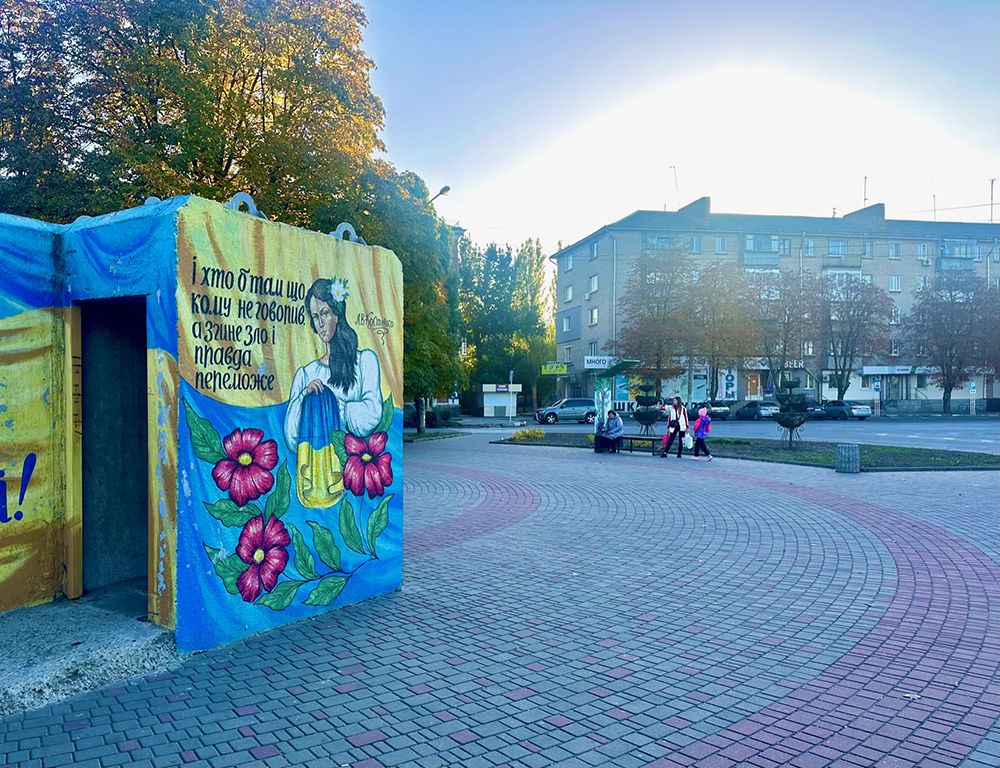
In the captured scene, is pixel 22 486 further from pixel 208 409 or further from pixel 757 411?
pixel 757 411

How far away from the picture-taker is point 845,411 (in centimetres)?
4419

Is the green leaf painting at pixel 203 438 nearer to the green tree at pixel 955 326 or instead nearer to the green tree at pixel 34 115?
the green tree at pixel 34 115

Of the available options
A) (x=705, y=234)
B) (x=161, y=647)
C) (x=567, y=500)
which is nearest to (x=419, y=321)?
(x=567, y=500)

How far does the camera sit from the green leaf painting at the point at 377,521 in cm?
571

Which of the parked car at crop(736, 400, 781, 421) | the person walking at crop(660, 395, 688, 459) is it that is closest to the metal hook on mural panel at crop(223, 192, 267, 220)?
the person walking at crop(660, 395, 688, 459)

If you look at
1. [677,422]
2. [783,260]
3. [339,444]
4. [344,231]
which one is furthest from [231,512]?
[783,260]

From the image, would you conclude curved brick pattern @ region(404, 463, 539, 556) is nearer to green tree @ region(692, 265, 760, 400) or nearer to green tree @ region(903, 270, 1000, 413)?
green tree @ region(692, 265, 760, 400)

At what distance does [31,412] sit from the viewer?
15.7 feet

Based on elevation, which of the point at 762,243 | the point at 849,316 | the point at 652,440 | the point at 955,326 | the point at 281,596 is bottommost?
the point at 652,440

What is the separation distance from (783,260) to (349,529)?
55.8 m

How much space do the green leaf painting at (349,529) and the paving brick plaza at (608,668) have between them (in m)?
0.54

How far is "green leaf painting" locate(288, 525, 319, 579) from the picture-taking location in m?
5.00

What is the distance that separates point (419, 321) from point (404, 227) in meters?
4.78

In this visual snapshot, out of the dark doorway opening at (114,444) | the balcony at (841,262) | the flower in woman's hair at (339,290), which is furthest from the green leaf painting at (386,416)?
the balcony at (841,262)
